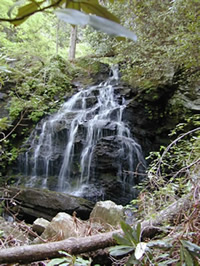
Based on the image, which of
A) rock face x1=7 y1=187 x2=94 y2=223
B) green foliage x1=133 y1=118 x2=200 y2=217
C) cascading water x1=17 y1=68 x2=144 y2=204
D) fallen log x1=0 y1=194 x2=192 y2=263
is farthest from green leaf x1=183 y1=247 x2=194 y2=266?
cascading water x1=17 y1=68 x2=144 y2=204

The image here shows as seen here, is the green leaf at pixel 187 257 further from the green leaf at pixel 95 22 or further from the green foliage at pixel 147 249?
the green leaf at pixel 95 22

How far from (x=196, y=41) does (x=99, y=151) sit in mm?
→ 3758

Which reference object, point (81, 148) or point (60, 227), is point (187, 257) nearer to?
point (60, 227)

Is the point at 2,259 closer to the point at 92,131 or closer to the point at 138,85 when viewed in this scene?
the point at 92,131

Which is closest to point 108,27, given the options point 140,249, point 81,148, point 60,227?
point 140,249

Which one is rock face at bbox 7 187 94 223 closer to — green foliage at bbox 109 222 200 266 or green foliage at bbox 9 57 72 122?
green foliage at bbox 9 57 72 122

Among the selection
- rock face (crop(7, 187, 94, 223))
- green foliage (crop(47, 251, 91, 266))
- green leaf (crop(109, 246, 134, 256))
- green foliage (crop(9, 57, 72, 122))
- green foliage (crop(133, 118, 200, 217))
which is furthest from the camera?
green foliage (crop(9, 57, 72, 122))

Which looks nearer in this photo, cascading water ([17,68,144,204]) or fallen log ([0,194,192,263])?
fallen log ([0,194,192,263])

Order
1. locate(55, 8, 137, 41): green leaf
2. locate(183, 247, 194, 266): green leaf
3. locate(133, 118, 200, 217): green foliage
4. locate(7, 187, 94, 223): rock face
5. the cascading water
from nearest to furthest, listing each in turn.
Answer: locate(55, 8, 137, 41): green leaf, locate(183, 247, 194, 266): green leaf, locate(133, 118, 200, 217): green foliage, locate(7, 187, 94, 223): rock face, the cascading water

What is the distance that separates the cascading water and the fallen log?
4514 mm

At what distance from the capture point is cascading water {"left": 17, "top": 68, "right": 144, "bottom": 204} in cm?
668

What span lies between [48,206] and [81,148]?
246 cm

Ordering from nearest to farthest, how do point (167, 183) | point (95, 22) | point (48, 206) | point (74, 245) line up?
point (95, 22) < point (74, 245) < point (167, 183) < point (48, 206)

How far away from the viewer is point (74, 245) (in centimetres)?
164
